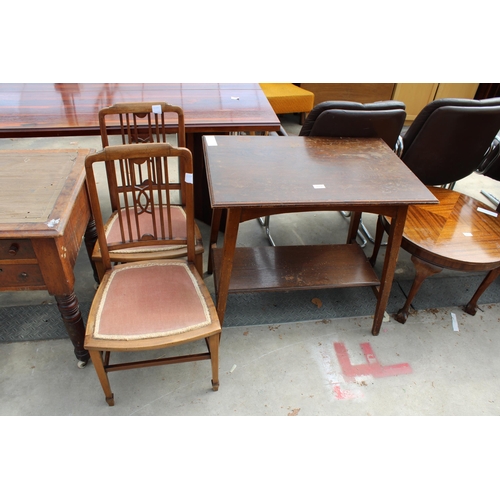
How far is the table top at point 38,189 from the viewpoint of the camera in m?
1.25

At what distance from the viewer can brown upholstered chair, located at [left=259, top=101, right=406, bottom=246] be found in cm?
179

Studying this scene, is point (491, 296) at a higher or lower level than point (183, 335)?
lower

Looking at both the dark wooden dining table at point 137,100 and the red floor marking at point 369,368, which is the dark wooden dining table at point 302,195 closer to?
the red floor marking at point 369,368

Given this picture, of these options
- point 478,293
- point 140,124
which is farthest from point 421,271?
point 140,124

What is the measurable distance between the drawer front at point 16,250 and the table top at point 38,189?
0.05 metres

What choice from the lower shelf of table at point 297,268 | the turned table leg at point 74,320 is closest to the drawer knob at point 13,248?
the turned table leg at point 74,320

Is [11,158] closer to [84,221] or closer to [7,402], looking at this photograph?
[84,221]

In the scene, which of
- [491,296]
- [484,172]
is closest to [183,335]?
[491,296]

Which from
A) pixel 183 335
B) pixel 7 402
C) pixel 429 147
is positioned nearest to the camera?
pixel 183 335

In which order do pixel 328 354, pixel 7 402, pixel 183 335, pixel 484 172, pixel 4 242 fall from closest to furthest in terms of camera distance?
pixel 4 242
pixel 183 335
pixel 7 402
pixel 328 354
pixel 484 172

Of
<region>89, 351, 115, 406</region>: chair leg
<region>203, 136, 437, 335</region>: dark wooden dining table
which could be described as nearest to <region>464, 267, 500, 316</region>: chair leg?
<region>203, 136, 437, 335</region>: dark wooden dining table

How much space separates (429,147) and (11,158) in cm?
209

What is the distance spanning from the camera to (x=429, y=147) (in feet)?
7.03

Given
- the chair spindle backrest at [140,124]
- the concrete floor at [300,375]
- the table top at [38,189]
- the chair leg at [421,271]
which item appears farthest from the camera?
the chair leg at [421,271]
